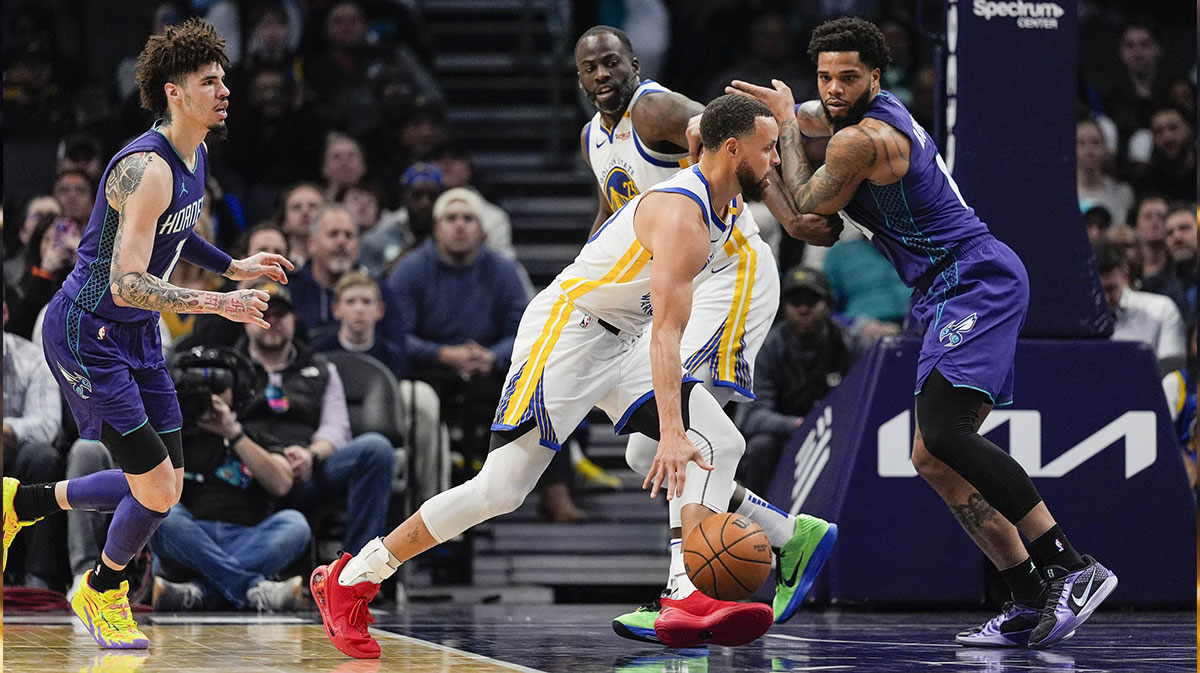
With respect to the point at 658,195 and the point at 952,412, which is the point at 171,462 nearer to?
the point at 658,195

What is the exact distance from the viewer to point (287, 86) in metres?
11.7

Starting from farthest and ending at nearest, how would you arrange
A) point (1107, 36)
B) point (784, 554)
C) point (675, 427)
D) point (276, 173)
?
point (1107, 36)
point (276, 173)
point (784, 554)
point (675, 427)

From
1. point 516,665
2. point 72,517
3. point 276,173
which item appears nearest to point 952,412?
point 516,665

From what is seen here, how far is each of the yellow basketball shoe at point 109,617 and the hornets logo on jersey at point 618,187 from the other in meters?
2.57

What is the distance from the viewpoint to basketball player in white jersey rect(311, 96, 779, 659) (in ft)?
16.5

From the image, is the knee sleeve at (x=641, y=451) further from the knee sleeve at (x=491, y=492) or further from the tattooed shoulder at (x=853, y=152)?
the tattooed shoulder at (x=853, y=152)

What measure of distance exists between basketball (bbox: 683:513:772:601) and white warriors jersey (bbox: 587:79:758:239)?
5.01 ft

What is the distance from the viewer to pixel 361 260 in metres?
10.4

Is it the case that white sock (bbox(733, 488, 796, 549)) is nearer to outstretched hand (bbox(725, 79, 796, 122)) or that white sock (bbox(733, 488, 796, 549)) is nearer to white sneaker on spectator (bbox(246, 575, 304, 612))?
outstretched hand (bbox(725, 79, 796, 122))

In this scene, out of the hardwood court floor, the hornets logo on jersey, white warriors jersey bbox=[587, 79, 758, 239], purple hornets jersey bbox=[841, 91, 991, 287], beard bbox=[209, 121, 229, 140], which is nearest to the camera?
the hardwood court floor

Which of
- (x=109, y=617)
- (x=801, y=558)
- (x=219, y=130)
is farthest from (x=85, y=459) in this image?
(x=801, y=558)

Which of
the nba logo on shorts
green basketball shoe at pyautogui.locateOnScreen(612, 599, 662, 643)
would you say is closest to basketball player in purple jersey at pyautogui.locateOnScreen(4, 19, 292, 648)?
green basketball shoe at pyautogui.locateOnScreen(612, 599, 662, 643)

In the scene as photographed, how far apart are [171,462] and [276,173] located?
5933 millimetres

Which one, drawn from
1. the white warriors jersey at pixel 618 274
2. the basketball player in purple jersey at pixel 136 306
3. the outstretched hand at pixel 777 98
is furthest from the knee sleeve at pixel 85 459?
the outstretched hand at pixel 777 98
